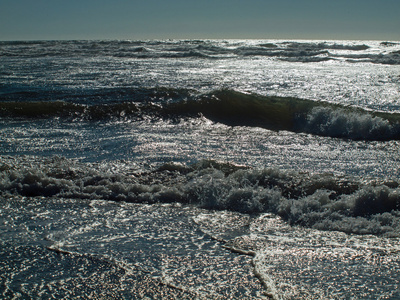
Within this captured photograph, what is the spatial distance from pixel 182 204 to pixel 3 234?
2.04 m

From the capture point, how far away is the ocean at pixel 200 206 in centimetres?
311

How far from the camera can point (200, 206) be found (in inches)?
196

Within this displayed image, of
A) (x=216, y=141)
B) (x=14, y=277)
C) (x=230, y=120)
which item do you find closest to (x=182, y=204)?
(x=14, y=277)

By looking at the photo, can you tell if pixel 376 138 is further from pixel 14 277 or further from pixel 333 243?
pixel 14 277

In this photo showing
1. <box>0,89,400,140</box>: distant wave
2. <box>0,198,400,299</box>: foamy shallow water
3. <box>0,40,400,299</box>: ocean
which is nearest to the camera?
<box>0,198,400,299</box>: foamy shallow water

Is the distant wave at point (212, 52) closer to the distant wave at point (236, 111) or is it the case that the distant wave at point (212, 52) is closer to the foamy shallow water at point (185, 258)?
the distant wave at point (236, 111)

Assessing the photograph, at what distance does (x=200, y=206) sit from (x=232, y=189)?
528mm

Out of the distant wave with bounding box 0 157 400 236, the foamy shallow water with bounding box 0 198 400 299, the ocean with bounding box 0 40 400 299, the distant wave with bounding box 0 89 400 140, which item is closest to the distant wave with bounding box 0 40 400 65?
the distant wave with bounding box 0 89 400 140

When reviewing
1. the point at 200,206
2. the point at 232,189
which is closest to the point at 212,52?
the point at 232,189

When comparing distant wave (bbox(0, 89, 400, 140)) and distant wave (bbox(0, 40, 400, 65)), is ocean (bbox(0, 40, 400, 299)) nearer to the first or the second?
distant wave (bbox(0, 89, 400, 140))

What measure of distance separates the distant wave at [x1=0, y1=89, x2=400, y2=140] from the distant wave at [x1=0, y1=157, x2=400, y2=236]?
4.81 m

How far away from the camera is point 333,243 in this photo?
12.5 ft

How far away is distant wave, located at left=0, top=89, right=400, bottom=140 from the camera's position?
1039cm

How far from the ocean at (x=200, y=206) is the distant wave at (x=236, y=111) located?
7 centimetres
